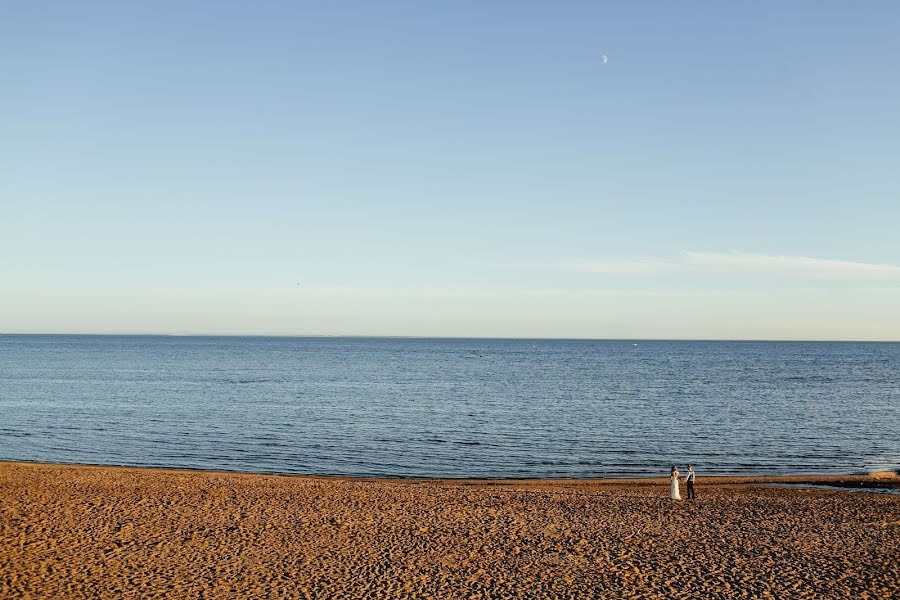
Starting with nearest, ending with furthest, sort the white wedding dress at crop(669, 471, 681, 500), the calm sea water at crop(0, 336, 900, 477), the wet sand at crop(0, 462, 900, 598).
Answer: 1. the wet sand at crop(0, 462, 900, 598)
2. the white wedding dress at crop(669, 471, 681, 500)
3. the calm sea water at crop(0, 336, 900, 477)

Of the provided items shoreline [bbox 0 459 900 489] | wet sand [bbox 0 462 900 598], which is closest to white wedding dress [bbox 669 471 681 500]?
wet sand [bbox 0 462 900 598]

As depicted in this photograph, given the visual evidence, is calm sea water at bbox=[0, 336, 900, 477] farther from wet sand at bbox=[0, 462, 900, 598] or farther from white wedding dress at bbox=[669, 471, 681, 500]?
wet sand at bbox=[0, 462, 900, 598]

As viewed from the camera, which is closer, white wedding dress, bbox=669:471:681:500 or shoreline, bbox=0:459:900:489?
white wedding dress, bbox=669:471:681:500

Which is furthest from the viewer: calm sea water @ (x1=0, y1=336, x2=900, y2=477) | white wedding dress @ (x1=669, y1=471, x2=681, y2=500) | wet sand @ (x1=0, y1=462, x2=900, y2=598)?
calm sea water @ (x1=0, y1=336, x2=900, y2=477)

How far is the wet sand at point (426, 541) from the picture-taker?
15.5 meters

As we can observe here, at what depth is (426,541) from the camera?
62.6 feet

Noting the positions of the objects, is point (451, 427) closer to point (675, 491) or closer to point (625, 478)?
point (625, 478)

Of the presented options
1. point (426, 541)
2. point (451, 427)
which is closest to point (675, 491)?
point (426, 541)

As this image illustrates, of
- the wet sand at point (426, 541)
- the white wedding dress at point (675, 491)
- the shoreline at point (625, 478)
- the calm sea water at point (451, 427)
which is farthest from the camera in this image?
the calm sea water at point (451, 427)

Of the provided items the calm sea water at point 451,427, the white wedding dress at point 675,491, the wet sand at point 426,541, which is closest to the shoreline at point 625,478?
the calm sea water at point 451,427

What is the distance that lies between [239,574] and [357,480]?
1500 centimetres

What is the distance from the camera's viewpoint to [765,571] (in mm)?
16688

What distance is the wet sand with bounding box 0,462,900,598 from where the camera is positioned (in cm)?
1549

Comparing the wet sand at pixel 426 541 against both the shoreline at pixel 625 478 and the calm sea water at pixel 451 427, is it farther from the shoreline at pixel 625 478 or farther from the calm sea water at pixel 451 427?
the calm sea water at pixel 451 427
